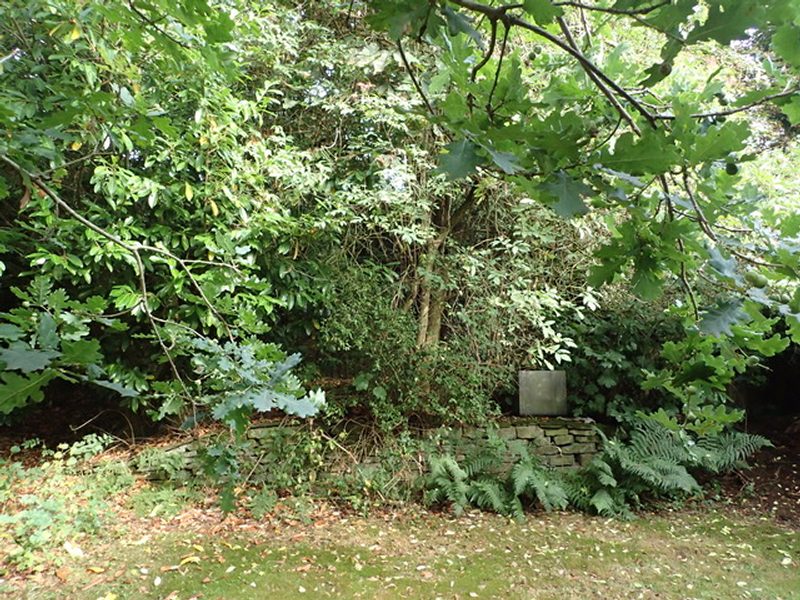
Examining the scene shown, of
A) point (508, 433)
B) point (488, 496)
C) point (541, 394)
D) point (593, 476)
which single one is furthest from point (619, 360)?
point (488, 496)

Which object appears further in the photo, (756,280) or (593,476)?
(593,476)

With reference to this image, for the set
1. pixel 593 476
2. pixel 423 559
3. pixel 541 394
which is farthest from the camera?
pixel 541 394

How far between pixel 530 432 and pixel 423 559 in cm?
182

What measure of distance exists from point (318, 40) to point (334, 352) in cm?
Answer: 263

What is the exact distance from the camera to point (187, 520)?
3508 millimetres

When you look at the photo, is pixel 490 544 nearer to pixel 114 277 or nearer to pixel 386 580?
pixel 386 580

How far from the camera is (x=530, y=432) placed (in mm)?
4602

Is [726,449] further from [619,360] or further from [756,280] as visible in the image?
[756,280]

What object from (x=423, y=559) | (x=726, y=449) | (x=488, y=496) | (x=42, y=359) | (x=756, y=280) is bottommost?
(x=423, y=559)

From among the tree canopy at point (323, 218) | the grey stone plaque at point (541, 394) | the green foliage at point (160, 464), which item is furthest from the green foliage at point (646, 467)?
the green foliage at point (160, 464)

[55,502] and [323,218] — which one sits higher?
[323,218]

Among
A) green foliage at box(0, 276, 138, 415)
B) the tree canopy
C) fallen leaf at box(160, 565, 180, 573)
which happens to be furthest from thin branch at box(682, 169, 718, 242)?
fallen leaf at box(160, 565, 180, 573)

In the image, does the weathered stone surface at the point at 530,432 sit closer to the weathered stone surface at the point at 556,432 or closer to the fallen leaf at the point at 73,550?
the weathered stone surface at the point at 556,432

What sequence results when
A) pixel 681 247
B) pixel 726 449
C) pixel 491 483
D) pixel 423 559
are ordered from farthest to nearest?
pixel 726 449 < pixel 491 483 < pixel 423 559 < pixel 681 247
